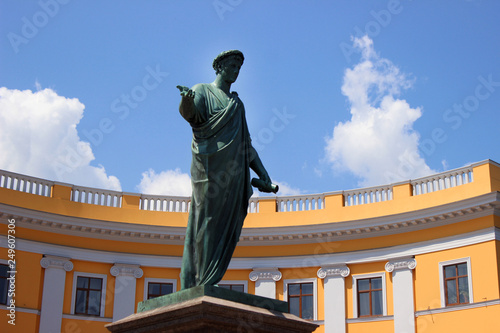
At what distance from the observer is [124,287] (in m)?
23.9

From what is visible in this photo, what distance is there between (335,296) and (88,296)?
7681 mm

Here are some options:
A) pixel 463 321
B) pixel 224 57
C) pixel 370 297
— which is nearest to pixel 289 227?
pixel 370 297

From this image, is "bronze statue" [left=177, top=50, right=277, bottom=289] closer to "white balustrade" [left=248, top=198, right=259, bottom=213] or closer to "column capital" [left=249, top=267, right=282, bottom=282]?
"column capital" [left=249, top=267, right=282, bottom=282]

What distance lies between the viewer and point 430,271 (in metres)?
22.6

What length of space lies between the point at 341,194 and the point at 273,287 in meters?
3.79

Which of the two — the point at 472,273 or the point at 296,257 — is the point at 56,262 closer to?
the point at 296,257

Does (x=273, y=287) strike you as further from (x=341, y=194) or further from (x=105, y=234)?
(x=105, y=234)

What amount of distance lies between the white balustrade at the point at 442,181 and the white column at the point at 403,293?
7.75ft

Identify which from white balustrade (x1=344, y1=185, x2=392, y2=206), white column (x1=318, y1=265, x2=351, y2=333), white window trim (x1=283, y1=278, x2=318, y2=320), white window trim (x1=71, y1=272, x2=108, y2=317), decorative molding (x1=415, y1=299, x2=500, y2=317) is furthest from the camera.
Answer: white balustrade (x1=344, y1=185, x2=392, y2=206)

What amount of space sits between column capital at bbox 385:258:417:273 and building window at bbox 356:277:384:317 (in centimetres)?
50

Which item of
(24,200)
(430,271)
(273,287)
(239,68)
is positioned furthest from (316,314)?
(239,68)

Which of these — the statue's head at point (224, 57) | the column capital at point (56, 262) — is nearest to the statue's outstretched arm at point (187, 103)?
the statue's head at point (224, 57)

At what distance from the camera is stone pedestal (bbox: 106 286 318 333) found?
19.1ft

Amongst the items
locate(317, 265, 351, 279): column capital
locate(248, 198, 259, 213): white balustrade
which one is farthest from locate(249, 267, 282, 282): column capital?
locate(248, 198, 259, 213): white balustrade
